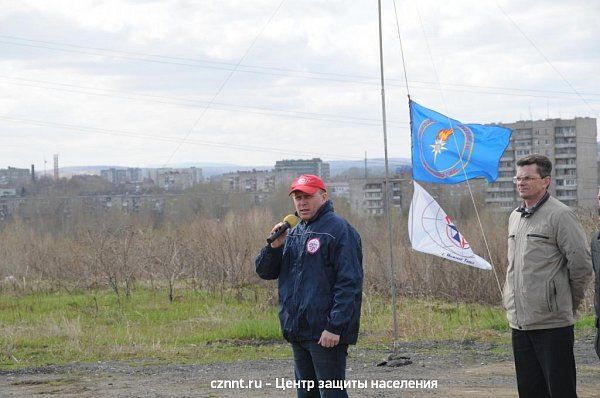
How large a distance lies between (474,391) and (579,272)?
279cm

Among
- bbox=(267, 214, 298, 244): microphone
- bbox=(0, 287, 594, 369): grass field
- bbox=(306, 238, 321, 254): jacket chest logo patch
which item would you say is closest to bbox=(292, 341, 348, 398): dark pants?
bbox=(306, 238, 321, 254): jacket chest logo patch

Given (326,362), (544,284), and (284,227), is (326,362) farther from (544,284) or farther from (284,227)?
(544,284)

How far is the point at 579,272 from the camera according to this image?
17.9 feet

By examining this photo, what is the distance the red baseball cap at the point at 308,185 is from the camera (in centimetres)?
546

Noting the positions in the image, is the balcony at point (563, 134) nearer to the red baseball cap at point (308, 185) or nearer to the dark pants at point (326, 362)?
the red baseball cap at point (308, 185)

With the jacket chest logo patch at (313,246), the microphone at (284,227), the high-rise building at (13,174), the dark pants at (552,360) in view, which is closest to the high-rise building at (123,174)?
the high-rise building at (13,174)

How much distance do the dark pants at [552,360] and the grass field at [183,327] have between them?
5791 millimetres

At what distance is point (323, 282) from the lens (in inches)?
209

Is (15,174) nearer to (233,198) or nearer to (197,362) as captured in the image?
(233,198)

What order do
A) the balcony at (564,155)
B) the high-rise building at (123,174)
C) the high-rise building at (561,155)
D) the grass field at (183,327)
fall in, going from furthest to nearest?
the high-rise building at (123,174) → the balcony at (564,155) → the high-rise building at (561,155) → the grass field at (183,327)

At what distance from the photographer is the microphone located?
5.53 m

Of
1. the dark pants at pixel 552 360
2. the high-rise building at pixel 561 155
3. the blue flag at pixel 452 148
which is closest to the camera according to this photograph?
the dark pants at pixel 552 360

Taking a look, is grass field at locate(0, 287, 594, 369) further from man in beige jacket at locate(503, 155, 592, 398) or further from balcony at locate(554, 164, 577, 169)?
balcony at locate(554, 164, 577, 169)

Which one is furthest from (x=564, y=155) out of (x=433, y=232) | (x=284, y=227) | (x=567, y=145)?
(x=284, y=227)
